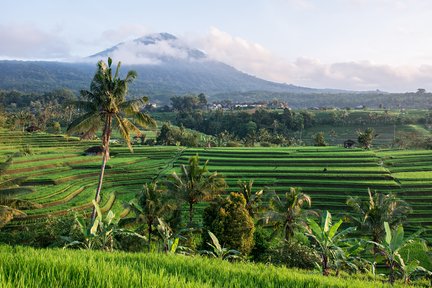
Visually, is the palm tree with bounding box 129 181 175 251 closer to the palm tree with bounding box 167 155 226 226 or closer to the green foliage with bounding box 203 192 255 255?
the palm tree with bounding box 167 155 226 226

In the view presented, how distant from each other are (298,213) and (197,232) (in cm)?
934

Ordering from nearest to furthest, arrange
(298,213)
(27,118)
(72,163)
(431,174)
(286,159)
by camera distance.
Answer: (298,213) → (431,174) → (72,163) → (286,159) → (27,118)

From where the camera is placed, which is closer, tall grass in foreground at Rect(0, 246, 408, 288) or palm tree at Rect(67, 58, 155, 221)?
tall grass in foreground at Rect(0, 246, 408, 288)

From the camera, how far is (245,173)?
46.3 meters

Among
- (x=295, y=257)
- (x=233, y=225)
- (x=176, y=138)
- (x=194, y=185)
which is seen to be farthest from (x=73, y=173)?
(x=176, y=138)

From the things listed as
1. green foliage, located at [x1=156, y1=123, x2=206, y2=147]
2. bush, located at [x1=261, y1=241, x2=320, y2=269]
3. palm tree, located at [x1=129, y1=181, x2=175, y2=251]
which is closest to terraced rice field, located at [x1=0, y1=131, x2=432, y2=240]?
palm tree, located at [x1=129, y1=181, x2=175, y2=251]

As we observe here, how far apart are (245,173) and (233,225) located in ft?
76.2

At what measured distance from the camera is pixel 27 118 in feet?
307

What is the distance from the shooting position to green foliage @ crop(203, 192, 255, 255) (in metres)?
23.2

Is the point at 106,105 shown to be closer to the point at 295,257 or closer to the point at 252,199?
the point at 252,199

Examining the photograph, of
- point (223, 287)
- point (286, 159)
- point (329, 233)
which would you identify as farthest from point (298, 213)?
point (286, 159)

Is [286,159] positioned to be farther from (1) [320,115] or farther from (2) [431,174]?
(1) [320,115]

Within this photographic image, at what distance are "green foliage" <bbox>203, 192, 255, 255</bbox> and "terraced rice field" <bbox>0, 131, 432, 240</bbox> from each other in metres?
13.1

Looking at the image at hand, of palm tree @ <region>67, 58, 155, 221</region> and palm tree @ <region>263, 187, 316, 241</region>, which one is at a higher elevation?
palm tree @ <region>67, 58, 155, 221</region>
